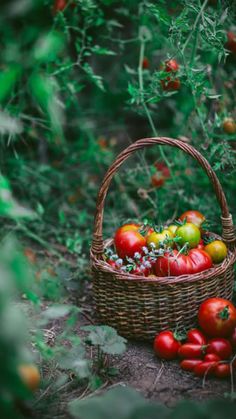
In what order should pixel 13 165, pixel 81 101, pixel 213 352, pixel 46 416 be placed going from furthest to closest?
1. pixel 81 101
2. pixel 13 165
3. pixel 213 352
4. pixel 46 416

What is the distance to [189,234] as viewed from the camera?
200 cm

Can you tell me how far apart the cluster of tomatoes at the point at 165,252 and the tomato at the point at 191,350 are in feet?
0.90

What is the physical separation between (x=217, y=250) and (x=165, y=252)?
0.22m

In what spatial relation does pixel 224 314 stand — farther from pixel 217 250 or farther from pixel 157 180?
pixel 157 180

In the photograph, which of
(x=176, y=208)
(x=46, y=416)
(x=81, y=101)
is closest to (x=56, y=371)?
(x=46, y=416)

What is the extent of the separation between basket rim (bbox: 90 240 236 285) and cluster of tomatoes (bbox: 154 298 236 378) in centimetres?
10

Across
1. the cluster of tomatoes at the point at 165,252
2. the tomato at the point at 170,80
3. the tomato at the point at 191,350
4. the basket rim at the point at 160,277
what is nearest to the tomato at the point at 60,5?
the tomato at the point at 170,80

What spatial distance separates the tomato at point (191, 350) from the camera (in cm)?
176

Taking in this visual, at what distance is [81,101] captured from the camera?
3922mm

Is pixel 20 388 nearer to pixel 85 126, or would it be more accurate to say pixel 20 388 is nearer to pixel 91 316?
pixel 91 316

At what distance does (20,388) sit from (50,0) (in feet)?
7.28

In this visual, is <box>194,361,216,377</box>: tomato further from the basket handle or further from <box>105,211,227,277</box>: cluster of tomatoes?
the basket handle

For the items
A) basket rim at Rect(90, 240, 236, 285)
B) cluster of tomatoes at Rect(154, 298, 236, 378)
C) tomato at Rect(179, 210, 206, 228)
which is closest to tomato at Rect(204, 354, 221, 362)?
cluster of tomatoes at Rect(154, 298, 236, 378)

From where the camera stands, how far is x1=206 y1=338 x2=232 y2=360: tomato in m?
1.75
